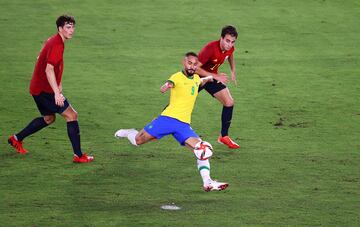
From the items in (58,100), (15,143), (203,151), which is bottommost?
(15,143)

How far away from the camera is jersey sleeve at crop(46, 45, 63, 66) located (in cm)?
1414

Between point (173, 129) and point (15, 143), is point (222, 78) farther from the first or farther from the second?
point (15, 143)

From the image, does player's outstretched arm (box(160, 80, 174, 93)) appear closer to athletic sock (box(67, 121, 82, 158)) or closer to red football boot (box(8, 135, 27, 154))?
athletic sock (box(67, 121, 82, 158))

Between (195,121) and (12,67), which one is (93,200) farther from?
(12,67)

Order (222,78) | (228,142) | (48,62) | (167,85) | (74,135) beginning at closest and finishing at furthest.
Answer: (167,85) < (48,62) < (74,135) < (222,78) < (228,142)

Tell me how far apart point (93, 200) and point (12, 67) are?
8866mm

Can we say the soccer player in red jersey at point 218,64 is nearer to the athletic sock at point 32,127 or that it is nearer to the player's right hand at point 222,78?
the player's right hand at point 222,78

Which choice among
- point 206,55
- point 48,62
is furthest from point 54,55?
point 206,55

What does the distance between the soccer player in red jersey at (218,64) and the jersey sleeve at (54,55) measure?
2.57 meters

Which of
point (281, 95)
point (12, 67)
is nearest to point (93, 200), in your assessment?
point (281, 95)

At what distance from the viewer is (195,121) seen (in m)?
17.5

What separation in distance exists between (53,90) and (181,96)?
2.14 metres

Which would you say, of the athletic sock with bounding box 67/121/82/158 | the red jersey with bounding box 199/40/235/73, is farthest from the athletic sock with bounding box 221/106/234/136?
the athletic sock with bounding box 67/121/82/158

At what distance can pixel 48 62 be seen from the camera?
46.4 ft
